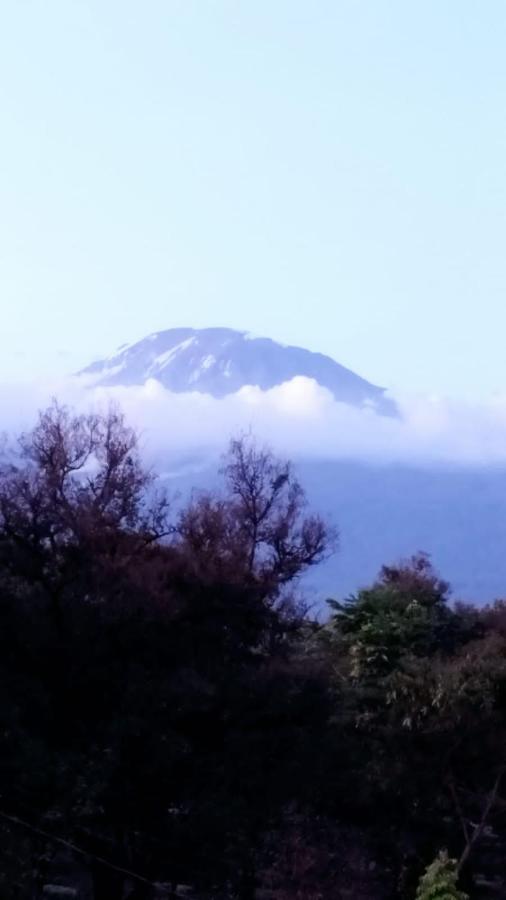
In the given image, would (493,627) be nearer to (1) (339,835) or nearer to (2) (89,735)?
(1) (339,835)

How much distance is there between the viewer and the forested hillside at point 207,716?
21266mm

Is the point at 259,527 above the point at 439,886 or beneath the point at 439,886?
above

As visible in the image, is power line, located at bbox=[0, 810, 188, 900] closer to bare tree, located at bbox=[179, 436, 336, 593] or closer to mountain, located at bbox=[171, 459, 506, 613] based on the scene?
bare tree, located at bbox=[179, 436, 336, 593]

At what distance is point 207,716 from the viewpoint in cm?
2291

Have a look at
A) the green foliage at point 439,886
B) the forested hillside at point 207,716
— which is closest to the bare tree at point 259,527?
the forested hillside at point 207,716

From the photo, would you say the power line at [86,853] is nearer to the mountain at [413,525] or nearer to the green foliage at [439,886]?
the green foliage at [439,886]

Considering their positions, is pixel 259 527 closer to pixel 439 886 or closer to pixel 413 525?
pixel 439 886

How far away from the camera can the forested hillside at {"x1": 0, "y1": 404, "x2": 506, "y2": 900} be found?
21.3 metres

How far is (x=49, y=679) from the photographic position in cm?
2225

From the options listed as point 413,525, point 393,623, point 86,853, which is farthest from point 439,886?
point 413,525

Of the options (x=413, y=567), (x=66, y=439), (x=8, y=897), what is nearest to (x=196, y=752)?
(x=8, y=897)

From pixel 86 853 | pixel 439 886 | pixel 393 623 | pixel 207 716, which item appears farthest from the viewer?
pixel 393 623

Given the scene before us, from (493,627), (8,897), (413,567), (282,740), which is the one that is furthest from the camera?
(413,567)

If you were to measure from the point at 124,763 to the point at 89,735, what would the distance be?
2.36 ft
